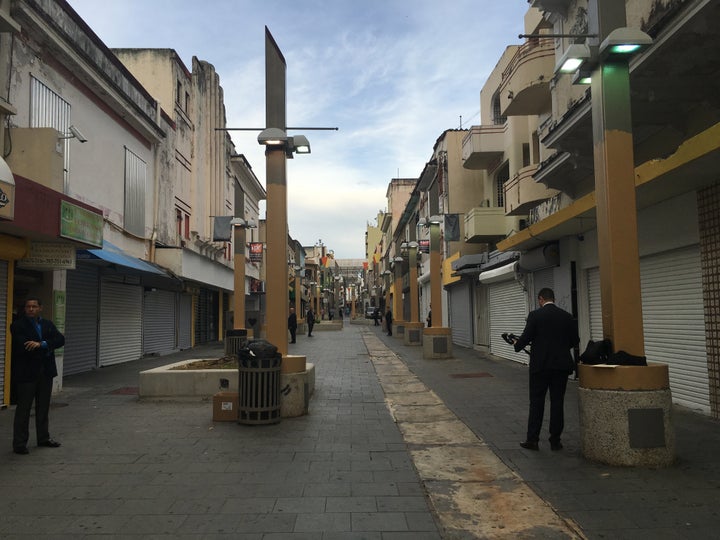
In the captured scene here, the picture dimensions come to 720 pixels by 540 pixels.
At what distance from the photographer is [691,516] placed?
4.00 m

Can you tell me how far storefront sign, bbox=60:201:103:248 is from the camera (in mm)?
8984

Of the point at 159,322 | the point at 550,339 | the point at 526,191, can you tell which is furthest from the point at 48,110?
the point at 526,191

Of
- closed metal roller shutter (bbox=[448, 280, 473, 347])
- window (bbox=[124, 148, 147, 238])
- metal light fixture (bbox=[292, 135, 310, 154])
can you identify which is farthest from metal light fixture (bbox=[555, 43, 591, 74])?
closed metal roller shutter (bbox=[448, 280, 473, 347])

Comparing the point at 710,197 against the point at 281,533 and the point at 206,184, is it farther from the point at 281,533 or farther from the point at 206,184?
→ the point at 206,184

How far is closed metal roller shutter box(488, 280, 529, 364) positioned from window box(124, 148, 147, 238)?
464 inches

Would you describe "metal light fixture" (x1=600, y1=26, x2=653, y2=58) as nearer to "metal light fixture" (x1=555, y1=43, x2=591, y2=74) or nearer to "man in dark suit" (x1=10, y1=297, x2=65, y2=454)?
"metal light fixture" (x1=555, y1=43, x2=591, y2=74)

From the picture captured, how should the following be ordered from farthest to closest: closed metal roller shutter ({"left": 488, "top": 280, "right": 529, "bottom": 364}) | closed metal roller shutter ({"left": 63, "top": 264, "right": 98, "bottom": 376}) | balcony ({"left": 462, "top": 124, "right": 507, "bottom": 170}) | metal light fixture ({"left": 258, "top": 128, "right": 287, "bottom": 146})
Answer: balcony ({"left": 462, "top": 124, "right": 507, "bottom": 170})
closed metal roller shutter ({"left": 488, "top": 280, "right": 529, "bottom": 364})
closed metal roller shutter ({"left": 63, "top": 264, "right": 98, "bottom": 376})
metal light fixture ({"left": 258, "top": 128, "right": 287, "bottom": 146})

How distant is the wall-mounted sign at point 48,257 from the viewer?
9375 millimetres

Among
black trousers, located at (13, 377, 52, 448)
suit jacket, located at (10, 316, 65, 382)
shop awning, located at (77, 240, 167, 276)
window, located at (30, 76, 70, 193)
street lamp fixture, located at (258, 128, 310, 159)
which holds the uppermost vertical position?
window, located at (30, 76, 70, 193)

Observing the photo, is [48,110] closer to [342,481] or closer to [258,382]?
[258,382]

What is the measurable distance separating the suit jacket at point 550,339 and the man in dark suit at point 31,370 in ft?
17.9

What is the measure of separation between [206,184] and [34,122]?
1432 cm

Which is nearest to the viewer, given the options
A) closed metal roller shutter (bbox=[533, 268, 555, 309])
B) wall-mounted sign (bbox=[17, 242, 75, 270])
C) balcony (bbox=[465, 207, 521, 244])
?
wall-mounted sign (bbox=[17, 242, 75, 270])

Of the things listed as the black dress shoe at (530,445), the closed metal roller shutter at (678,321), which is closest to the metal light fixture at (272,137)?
the black dress shoe at (530,445)
